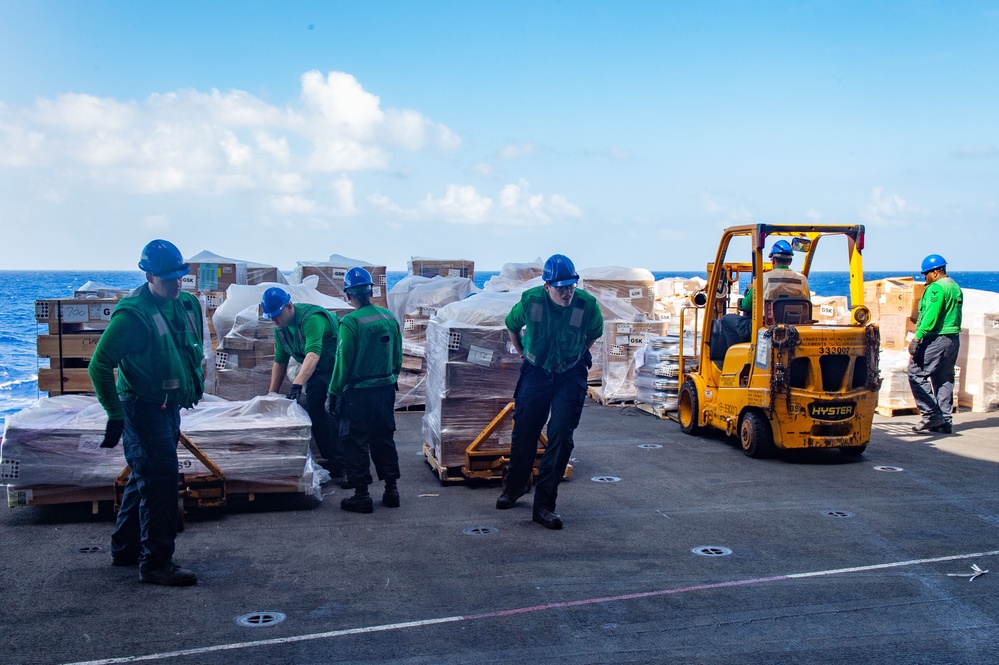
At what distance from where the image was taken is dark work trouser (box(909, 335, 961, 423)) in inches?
406

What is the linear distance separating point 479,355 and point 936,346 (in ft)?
19.3

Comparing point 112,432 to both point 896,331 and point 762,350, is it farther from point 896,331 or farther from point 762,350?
point 896,331

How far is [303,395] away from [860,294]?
5815 millimetres

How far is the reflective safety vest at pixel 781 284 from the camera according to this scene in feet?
30.1

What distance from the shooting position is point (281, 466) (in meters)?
6.76

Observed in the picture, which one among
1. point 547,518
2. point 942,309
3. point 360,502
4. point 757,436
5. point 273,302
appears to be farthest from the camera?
point 942,309

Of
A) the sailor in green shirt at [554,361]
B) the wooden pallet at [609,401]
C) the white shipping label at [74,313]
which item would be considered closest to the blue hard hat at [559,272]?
Answer: the sailor in green shirt at [554,361]

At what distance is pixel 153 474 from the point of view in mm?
5074

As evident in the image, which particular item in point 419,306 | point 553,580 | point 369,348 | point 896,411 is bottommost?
point 553,580

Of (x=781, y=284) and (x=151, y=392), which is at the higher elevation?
(x=781, y=284)

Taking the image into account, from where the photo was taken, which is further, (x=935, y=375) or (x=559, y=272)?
(x=935, y=375)

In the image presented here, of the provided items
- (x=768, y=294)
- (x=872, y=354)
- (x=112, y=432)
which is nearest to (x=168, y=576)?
(x=112, y=432)

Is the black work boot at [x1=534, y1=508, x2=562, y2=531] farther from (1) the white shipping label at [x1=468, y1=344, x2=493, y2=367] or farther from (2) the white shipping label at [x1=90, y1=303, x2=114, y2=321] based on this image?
(2) the white shipping label at [x1=90, y1=303, x2=114, y2=321]

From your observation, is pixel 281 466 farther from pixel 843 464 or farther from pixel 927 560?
pixel 843 464
